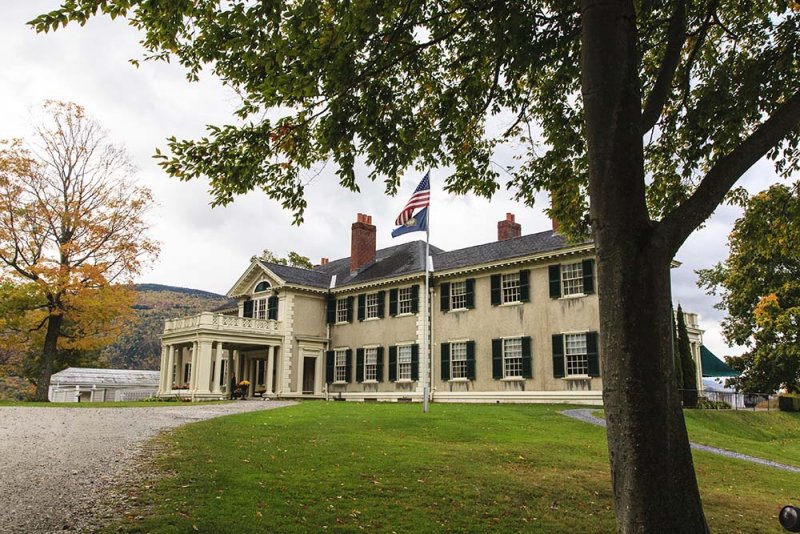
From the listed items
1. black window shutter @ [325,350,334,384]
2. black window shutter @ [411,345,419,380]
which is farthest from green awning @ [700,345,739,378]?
black window shutter @ [325,350,334,384]

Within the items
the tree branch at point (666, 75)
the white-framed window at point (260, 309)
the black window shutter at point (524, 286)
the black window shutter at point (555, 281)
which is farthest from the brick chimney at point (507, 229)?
the tree branch at point (666, 75)

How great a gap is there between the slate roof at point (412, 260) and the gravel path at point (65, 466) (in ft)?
52.5

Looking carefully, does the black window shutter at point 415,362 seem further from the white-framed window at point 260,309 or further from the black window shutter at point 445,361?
the white-framed window at point 260,309

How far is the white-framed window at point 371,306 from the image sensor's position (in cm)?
3319

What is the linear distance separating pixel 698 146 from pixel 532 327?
1722 cm

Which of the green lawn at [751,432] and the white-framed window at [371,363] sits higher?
the white-framed window at [371,363]

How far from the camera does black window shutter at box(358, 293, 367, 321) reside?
1331 inches

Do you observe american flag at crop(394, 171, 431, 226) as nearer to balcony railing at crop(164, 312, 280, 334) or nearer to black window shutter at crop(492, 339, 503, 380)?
black window shutter at crop(492, 339, 503, 380)

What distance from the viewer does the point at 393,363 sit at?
104 feet

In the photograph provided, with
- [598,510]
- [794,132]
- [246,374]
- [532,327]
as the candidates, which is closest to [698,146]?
[794,132]

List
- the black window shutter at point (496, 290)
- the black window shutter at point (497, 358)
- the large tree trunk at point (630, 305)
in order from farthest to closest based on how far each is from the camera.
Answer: the black window shutter at point (496, 290), the black window shutter at point (497, 358), the large tree trunk at point (630, 305)

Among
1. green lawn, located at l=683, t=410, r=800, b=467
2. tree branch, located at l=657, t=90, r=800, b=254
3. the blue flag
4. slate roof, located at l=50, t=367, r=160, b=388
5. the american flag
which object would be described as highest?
the american flag

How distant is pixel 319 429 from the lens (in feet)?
48.6

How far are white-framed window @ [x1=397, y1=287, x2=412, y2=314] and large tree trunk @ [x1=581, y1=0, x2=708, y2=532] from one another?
26041 mm
